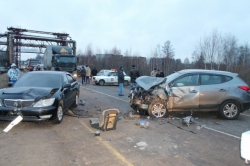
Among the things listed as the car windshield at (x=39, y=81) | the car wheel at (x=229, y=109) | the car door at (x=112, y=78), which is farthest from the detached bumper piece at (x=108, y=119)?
the car door at (x=112, y=78)

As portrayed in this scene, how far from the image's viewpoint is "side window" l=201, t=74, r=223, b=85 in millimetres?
7008

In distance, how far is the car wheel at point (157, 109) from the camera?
675cm

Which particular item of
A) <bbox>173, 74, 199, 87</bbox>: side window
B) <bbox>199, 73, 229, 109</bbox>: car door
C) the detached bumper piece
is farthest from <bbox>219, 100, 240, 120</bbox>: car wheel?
the detached bumper piece

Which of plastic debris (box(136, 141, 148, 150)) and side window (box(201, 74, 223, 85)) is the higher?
side window (box(201, 74, 223, 85))

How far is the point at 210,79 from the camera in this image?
23.2 feet

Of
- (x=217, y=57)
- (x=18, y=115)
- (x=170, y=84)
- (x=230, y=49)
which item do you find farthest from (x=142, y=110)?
(x=230, y=49)

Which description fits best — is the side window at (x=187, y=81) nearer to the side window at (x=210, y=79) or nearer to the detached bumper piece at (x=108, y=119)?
the side window at (x=210, y=79)

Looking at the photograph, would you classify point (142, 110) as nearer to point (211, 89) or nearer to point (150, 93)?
point (150, 93)

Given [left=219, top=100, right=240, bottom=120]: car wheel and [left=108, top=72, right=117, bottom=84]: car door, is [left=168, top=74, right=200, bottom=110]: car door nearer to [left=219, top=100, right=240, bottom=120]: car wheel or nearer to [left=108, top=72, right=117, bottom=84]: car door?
[left=219, top=100, right=240, bottom=120]: car wheel

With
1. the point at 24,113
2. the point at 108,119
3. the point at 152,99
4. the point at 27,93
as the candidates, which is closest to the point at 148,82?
the point at 152,99

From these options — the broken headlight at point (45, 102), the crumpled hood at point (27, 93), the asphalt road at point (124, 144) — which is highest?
the crumpled hood at point (27, 93)

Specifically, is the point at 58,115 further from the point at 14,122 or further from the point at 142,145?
the point at 142,145

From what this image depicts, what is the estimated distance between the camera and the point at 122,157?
3.84 meters

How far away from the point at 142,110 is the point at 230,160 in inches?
138
